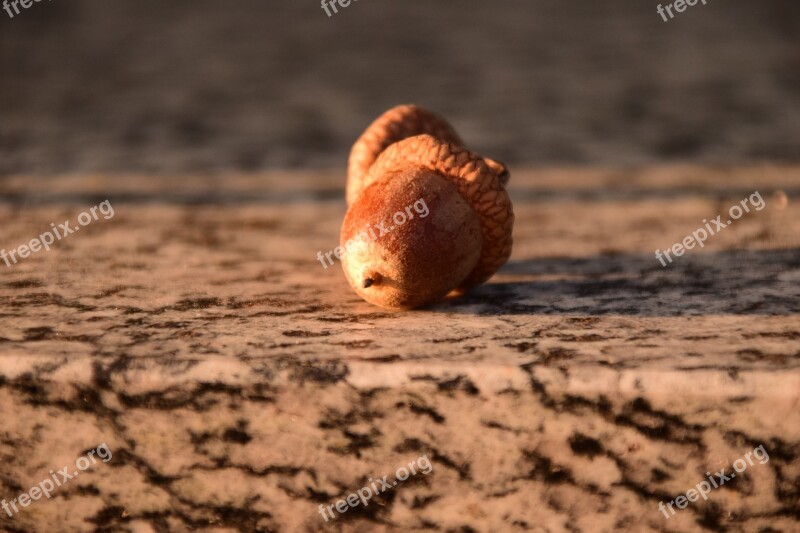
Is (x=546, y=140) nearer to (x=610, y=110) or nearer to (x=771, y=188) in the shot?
(x=610, y=110)

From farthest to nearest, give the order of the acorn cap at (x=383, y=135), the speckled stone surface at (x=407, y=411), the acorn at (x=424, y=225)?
1. the acorn cap at (x=383, y=135)
2. the acorn at (x=424, y=225)
3. the speckled stone surface at (x=407, y=411)

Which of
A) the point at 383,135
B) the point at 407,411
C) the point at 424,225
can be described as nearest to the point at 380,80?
the point at 383,135

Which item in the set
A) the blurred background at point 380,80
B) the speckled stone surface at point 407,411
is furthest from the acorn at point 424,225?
the blurred background at point 380,80

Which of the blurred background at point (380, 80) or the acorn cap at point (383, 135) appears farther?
the blurred background at point (380, 80)

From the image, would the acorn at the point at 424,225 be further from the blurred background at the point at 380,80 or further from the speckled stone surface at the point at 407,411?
the blurred background at the point at 380,80

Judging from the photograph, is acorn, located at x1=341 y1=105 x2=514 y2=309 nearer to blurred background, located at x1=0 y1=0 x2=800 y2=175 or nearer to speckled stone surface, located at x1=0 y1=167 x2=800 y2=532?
speckled stone surface, located at x1=0 y1=167 x2=800 y2=532
